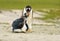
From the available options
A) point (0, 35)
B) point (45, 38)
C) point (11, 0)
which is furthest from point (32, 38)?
point (11, 0)

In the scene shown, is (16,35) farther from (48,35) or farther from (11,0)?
(11,0)

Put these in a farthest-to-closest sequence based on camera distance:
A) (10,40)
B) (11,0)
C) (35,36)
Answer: (11,0)
(35,36)
(10,40)

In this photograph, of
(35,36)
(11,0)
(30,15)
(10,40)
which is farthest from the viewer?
(11,0)

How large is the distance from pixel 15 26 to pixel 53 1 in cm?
1791

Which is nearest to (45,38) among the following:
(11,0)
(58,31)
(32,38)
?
(32,38)

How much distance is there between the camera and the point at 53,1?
1134 inches

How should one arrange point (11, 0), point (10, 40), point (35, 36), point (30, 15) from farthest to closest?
point (11, 0) < point (30, 15) < point (35, 36) < point (10, 40)

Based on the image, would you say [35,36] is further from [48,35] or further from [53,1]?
[53,1]

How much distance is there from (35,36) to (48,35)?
0.49 meters

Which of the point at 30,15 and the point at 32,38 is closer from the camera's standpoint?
the point at 32,38

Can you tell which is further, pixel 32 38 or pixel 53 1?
pixel 53 1

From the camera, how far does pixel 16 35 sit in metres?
10.6

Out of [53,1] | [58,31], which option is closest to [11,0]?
[53,1]

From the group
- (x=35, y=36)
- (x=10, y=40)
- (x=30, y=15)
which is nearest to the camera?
(x=10, y=40)
